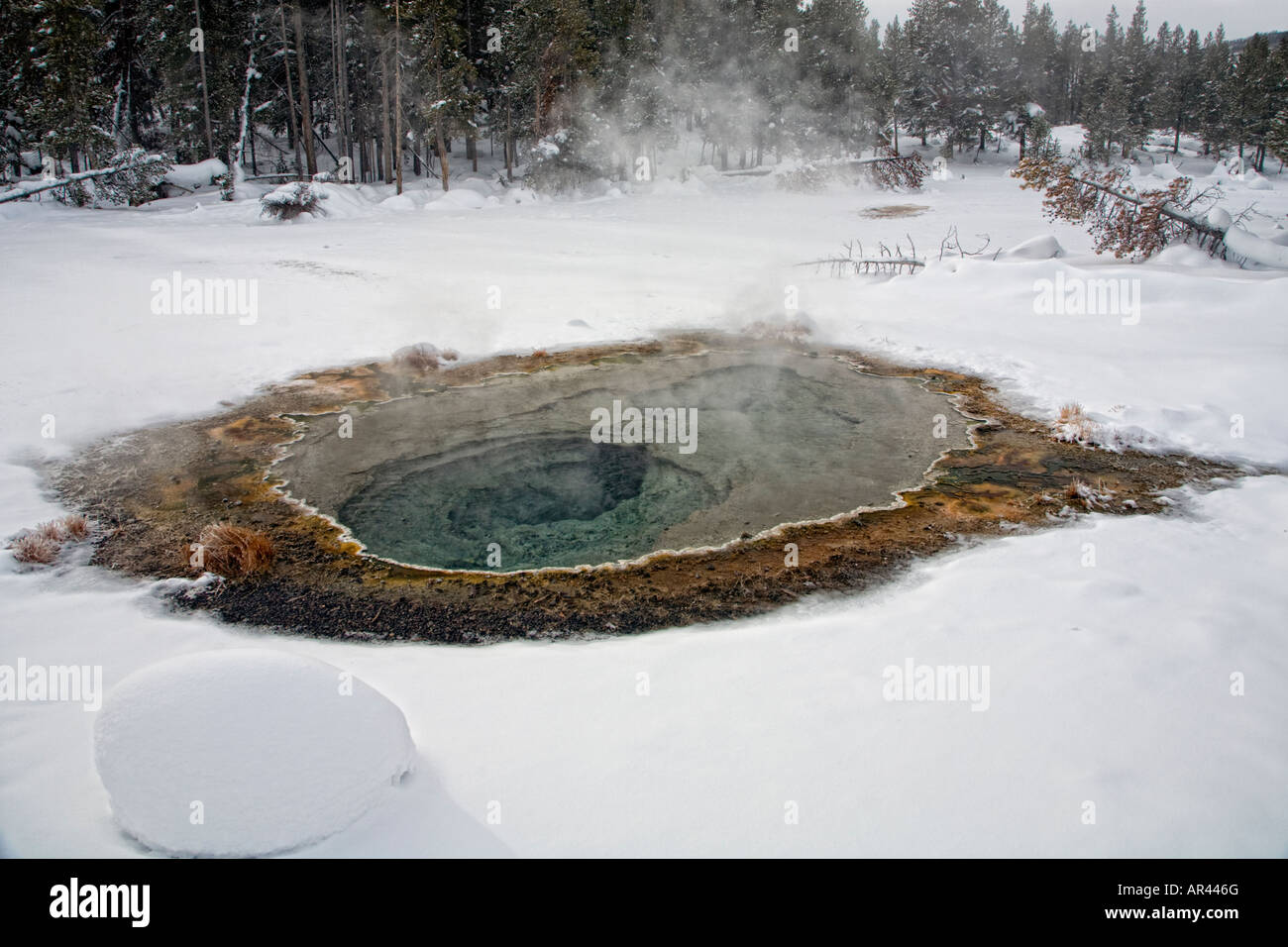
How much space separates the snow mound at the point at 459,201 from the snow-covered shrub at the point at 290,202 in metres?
4.89

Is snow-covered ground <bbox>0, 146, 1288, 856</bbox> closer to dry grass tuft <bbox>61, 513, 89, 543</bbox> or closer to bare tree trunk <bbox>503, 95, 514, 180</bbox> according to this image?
dry grass tuft <bbox>61, 513, 89, 543</bbox>

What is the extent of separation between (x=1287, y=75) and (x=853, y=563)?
64.3 metres

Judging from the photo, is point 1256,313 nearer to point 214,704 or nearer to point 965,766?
point 965,766

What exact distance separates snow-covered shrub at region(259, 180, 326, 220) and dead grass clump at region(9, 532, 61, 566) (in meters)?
21.8

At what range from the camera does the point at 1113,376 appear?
34.6ft

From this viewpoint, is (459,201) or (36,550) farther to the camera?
(459,201)

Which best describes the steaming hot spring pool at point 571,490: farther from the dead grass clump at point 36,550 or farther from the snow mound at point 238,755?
the snow mound at point 238,755

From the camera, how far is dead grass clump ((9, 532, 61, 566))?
20.4 ft

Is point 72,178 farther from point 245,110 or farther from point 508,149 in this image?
point 508,149

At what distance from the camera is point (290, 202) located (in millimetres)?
25406

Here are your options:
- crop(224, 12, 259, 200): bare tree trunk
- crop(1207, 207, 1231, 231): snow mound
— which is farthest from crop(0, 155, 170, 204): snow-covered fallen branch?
crop(1207, 207, 1231, 231): snow mound

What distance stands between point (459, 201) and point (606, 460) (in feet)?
86.9

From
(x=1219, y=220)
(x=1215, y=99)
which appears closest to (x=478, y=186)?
(x=1219, y=220)
